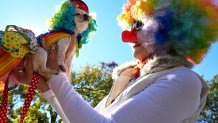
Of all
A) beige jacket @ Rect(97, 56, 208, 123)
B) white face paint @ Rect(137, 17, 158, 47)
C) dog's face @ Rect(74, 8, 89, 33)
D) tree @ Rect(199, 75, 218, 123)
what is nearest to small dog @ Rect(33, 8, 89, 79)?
dog's face @ Rect(74, 8, 89, 33)

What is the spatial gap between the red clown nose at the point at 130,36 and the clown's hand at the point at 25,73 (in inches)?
28.9

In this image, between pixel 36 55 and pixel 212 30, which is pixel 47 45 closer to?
pixel 36 55

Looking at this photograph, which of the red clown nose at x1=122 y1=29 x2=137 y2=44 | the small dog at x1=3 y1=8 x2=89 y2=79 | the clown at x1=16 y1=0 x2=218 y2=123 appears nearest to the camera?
the clown at x1=16 y1=0 x2=218 y2=123

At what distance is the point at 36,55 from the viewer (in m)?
2.34

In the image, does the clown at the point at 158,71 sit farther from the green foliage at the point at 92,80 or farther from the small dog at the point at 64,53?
the green foliage at the point at 92,80

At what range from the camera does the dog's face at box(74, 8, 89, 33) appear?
10.5 ft

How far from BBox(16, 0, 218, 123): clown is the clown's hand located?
0.06m

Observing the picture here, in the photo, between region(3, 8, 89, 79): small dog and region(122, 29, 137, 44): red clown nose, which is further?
region(122, 29, 137, 44): red clown nose

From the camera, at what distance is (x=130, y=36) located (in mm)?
2760

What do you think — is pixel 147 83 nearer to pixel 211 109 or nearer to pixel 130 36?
pixel 130 36

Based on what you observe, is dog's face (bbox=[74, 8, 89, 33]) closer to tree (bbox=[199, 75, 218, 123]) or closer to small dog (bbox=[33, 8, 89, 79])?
small dog (bbox=[33, 8, 89, 79])

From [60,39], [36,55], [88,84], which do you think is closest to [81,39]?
[60,39]

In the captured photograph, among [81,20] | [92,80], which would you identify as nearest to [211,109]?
[92,80]

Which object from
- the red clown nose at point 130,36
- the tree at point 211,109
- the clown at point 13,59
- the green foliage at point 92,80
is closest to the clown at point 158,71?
the red clown nose at point 130,36
